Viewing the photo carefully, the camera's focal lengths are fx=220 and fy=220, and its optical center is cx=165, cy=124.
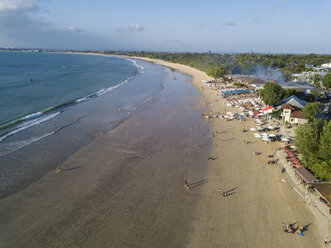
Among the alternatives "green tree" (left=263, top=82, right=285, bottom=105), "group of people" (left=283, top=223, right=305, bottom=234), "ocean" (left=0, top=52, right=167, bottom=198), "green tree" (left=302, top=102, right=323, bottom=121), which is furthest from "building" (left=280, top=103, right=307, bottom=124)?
"ocean" (left=0, top=52, right=167, bottom=198)

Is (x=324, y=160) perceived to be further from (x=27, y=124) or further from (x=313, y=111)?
(x=27, y=124)

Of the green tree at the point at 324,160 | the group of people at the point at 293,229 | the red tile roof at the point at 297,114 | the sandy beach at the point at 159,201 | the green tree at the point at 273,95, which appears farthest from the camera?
the green tree at the point at 273,95

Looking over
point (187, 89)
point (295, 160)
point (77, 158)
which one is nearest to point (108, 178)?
point (77, 158)

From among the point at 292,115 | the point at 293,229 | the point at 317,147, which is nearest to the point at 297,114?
the point at 292,115

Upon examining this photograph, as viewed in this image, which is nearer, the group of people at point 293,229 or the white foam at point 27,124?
the group of people at point 293,229

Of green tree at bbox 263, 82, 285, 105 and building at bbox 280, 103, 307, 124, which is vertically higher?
green tree at bbox 263, 82, 285, 105

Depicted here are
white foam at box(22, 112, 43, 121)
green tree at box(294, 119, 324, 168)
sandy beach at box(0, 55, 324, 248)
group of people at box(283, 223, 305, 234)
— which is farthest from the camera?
white foam at box(22, 112, 43, 121)

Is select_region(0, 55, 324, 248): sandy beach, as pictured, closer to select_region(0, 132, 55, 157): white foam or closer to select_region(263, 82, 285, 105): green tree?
select_region(0, 132, 55, 157): white foam

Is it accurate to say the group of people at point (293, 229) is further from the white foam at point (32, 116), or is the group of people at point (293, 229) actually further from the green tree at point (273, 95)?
the white foam at point (32, 116)

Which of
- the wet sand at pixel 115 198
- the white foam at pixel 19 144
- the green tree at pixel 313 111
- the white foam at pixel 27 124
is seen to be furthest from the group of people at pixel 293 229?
the white foam at pixel 27 124

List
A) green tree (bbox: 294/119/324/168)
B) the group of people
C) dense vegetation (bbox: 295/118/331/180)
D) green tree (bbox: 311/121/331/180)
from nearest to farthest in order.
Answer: the group of people < green tree (bbox: 311/121/331/180) < dense vegetation (bbox: 295/118/331/180) < green tree (bbox: 294/119/324/168)
